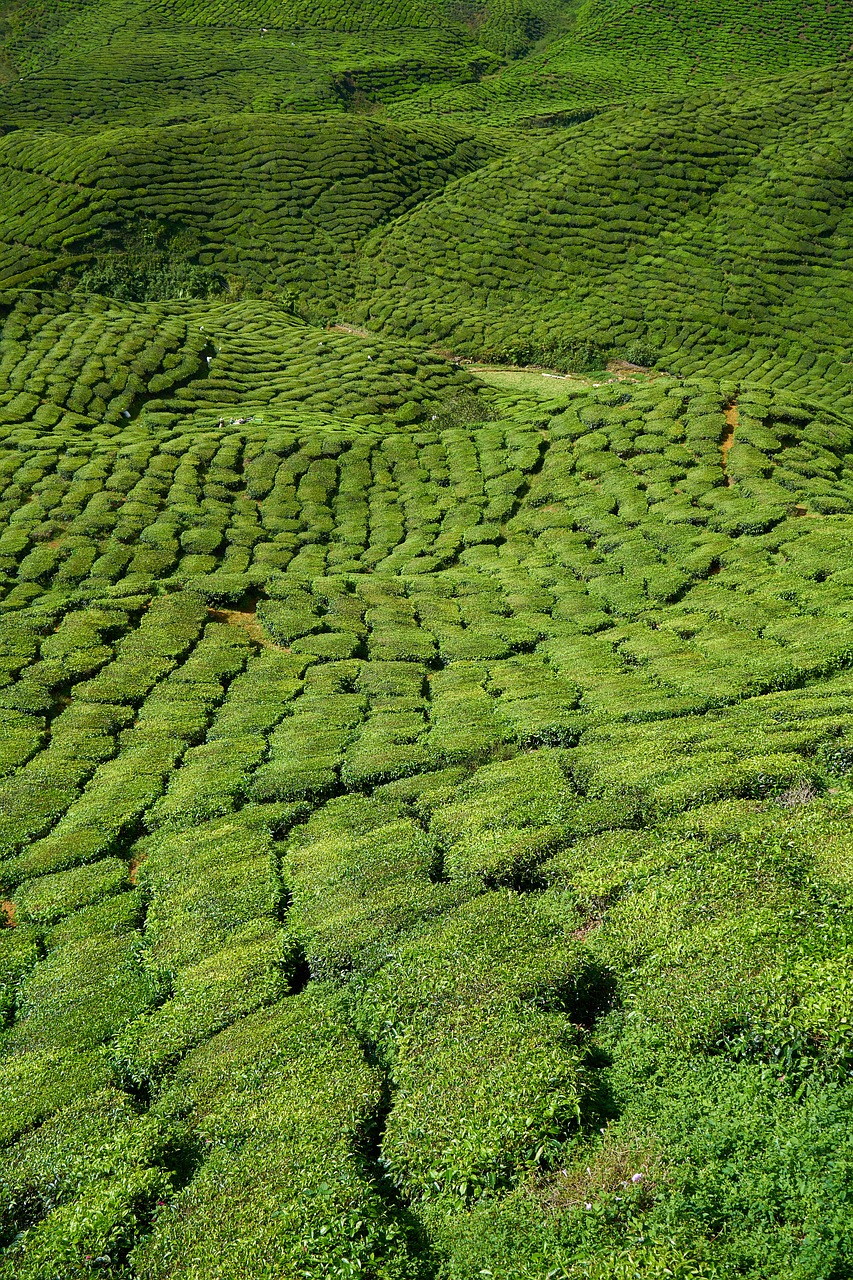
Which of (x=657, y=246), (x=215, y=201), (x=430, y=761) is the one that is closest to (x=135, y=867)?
(x=430, y=761)

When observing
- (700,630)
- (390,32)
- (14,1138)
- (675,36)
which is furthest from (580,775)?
(390,32)

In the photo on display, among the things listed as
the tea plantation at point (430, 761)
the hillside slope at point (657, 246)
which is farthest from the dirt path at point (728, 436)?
the hillside slope at point (657, 246)

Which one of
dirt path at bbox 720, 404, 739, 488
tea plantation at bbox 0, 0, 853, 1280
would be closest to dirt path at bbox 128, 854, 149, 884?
tea plantation at bbox 0, 0, 853, 1280

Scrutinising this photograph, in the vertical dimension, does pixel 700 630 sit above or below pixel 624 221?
below

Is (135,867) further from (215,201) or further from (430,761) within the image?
(215,201)

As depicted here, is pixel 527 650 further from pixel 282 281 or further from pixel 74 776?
pixel 282 281

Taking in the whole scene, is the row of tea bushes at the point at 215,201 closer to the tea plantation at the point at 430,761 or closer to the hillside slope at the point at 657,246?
the tea plantation at the point at 430,761
